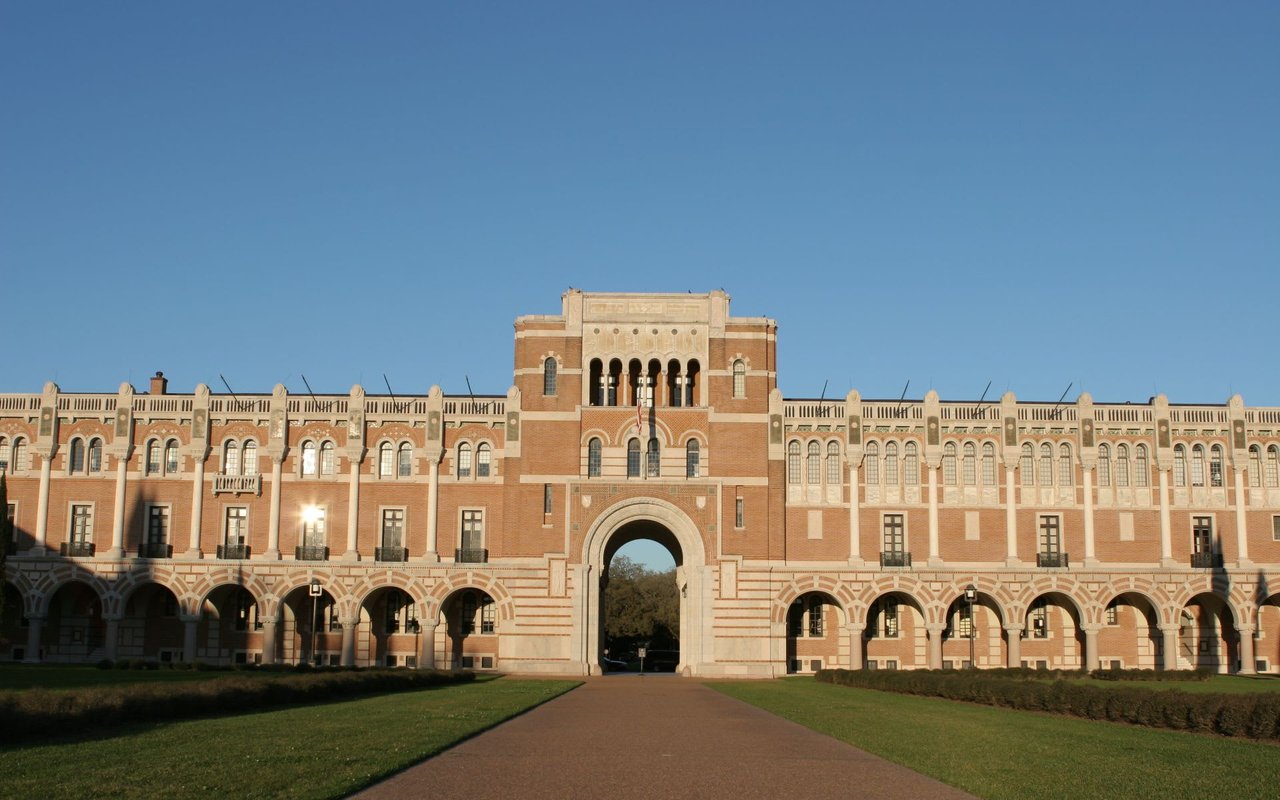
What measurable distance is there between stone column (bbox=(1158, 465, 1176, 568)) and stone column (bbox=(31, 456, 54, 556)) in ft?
168

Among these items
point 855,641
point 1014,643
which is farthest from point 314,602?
point 1014,643

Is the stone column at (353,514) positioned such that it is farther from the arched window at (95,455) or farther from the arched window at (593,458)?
the arched window at (95,455)

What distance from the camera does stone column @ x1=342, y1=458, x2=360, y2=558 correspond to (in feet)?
201

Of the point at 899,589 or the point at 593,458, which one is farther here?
the point at 593,458

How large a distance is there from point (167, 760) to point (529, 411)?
43.8 metres

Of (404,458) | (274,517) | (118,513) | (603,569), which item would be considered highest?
(404,458)

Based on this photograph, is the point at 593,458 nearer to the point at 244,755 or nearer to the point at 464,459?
the point at 464,459

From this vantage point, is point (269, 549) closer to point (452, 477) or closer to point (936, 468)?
point (452, 477)

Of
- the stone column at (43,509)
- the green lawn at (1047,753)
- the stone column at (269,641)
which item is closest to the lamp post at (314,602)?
the stone column at (269,641)

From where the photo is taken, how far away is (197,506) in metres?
61.5

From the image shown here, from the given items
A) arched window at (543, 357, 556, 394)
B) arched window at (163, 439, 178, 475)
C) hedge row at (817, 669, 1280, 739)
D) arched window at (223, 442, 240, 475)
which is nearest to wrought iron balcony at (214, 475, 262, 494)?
arched window at (223, 442, 240, 475)

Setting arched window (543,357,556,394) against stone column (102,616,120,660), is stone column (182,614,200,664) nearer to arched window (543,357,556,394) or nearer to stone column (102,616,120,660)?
stone column (102,616,120,660)

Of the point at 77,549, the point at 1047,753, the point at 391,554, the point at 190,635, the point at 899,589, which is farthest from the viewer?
the point at 391,554

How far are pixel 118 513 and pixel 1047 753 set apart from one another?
50.0 m
